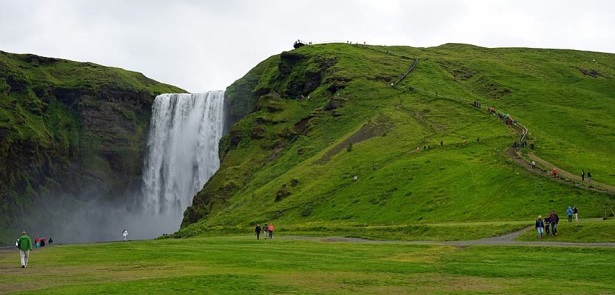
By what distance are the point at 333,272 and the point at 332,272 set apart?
50mm

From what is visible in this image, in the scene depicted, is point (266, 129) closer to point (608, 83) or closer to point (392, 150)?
point (392, 150)

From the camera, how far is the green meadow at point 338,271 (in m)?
27.1

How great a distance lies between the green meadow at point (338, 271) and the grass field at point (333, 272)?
4 centimetres

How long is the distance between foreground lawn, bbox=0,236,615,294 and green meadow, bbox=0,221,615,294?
0.15 ft

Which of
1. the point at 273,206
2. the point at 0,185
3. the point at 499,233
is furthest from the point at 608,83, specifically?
the point at 0,185

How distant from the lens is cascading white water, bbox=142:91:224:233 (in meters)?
153

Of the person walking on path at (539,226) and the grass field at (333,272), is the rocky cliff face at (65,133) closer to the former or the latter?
the grass field at (333,272)

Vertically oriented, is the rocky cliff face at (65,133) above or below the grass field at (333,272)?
above

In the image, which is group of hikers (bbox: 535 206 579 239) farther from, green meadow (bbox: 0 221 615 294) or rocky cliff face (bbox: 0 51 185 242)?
rocky cliff face (bbox: 0 51 185 242)

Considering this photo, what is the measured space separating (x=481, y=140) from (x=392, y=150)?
13.8 metres

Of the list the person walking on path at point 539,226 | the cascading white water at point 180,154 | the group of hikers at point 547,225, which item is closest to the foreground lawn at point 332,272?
the person walking on path at point 539,226

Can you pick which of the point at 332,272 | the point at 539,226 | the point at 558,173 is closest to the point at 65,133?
the point at 558,173

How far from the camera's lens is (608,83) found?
549ft

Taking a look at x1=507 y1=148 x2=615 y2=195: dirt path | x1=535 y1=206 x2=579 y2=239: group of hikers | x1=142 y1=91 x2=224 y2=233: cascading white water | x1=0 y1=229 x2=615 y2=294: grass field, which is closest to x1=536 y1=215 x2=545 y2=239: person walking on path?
x1=535 y1=206 x2=579 y2=239: group of hikers
